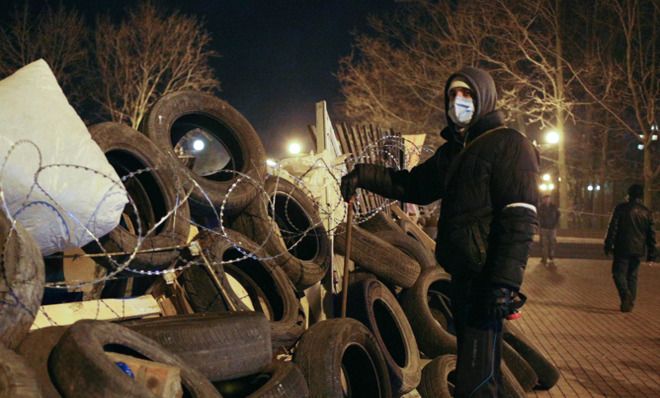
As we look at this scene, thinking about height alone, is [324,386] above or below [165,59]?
below

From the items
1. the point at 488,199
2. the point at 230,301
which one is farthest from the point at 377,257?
the point at 488,199

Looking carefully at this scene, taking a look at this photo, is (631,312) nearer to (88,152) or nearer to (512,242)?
(512,242)

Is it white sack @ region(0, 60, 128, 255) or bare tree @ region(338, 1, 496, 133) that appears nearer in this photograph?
white sack @ region(0, 60, 128, 255)

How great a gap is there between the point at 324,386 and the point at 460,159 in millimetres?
1850

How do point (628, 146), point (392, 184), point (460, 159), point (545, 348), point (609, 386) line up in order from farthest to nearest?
point (628, 146)
point (545, 348)
point (609, 386)
point (392, 184)
point (460, 159)

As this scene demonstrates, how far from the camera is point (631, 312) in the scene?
10789 mm

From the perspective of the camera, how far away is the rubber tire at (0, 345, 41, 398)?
8.47ft

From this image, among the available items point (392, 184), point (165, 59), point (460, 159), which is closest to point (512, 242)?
point (460, 159)

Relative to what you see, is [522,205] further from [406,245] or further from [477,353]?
[406,245]

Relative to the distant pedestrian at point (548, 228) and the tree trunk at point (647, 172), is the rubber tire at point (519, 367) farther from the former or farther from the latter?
the tree trunk at point (647, 172)

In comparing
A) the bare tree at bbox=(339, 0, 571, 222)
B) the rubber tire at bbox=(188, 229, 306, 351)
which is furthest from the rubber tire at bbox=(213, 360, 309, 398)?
the bare tree at bbox=(339, 0, 571, 222)

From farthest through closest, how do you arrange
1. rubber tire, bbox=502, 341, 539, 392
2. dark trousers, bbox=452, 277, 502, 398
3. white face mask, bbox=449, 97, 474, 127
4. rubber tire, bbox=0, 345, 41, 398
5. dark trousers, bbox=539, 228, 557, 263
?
dark trousers, bbox=539, 228, 557, 263 → rubber tire, bbox=502, 341, 539, 392 → white face mask, bbox=449, 97, 474, 127 → dark trousers, bbox=452, 277, 502, 398 → rubber tire, bbox=0, 345, 41, 398

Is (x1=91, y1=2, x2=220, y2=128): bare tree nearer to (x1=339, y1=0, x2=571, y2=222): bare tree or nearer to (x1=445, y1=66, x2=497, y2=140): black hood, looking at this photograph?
(x1=339, y1=0, x2=571, y2=222): bare tree

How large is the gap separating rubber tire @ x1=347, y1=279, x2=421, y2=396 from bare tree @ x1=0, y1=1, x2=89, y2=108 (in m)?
27.9
